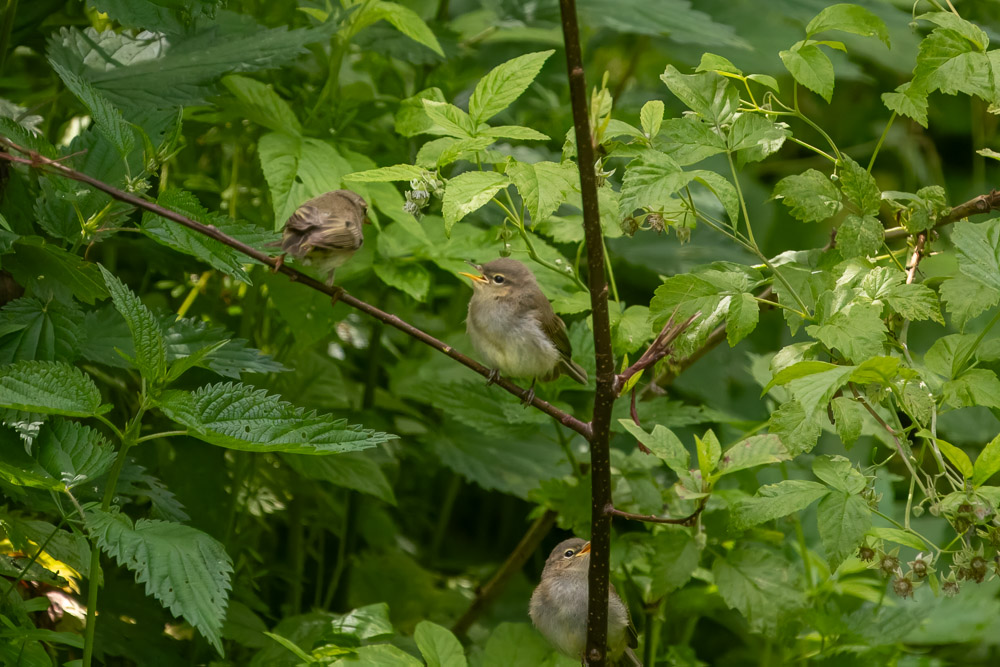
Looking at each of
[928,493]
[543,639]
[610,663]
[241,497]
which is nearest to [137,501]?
[241,497]

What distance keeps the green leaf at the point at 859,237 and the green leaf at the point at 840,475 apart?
41cm

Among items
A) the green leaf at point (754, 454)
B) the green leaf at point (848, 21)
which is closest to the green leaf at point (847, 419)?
the green leaf at point (754, 454)

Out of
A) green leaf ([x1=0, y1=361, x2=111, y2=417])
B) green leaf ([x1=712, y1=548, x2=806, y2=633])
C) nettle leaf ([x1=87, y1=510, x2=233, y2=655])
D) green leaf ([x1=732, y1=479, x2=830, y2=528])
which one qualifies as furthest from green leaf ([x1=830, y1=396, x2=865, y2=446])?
green leaf ([x1=0, y1=361, x2=111, y2=417])

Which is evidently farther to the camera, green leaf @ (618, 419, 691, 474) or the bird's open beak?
the bird's open beak

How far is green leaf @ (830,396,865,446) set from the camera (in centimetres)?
155

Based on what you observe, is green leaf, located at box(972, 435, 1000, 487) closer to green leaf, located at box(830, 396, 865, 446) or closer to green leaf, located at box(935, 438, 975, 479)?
green leaf, located at box(935, 438, 975, 479)

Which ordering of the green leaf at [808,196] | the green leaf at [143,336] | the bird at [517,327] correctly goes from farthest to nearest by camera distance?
the bird at [517,327] → the green leaf at [808,196] → the green leaf at [143,336]

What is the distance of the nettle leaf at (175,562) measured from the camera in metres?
1.51

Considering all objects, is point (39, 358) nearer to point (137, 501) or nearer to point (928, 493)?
point (137, 501)

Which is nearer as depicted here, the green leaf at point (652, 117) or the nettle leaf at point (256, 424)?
the nettle leaf at point (256, 424)

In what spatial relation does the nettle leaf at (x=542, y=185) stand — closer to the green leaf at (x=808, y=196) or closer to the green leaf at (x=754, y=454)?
the green leaf at (x=808, y=196)

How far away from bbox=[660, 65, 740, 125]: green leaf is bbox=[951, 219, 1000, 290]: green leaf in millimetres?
456

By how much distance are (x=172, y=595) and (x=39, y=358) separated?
23.3 inches

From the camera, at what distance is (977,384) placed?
1.68 metres
